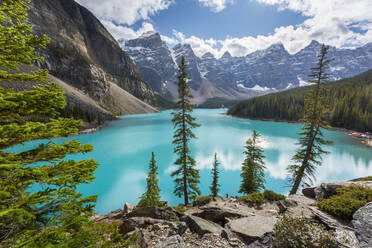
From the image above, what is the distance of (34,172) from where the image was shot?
3553 millimetres

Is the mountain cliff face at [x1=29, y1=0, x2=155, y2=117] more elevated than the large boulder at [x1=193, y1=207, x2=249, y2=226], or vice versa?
the mountain cliff face at [x1=29, y1=0, x2=155, y2=117]

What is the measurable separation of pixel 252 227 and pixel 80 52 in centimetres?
17270

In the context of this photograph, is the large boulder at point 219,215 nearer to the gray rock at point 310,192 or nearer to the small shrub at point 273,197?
the small shrub at point 273,197

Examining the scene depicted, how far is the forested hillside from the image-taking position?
66.4 metres

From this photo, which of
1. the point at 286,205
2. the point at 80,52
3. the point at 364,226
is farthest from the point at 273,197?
the point at 80,52

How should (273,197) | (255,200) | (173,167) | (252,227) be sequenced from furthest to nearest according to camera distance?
1. (173,167)
2. (273,197)
3. (255,200)
4. (252,227)

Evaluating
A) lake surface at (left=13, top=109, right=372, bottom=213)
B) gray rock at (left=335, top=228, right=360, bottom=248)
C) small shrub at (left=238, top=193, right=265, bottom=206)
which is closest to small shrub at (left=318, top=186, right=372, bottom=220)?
gray rock at (left=335, top=228, right=360, bottom=248)

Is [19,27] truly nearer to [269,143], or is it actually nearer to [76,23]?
[269,143]

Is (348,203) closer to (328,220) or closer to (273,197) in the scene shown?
(328,220)

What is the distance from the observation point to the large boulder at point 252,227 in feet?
23.2

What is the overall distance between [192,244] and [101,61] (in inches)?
8010

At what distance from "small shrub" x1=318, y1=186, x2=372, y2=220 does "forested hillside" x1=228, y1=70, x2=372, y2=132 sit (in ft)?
120

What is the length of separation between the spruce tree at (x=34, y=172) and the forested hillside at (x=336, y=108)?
46.8 metres

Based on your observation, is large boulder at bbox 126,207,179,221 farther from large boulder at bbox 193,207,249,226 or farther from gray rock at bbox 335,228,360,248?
gray rock at bbox 335,228,360,248
